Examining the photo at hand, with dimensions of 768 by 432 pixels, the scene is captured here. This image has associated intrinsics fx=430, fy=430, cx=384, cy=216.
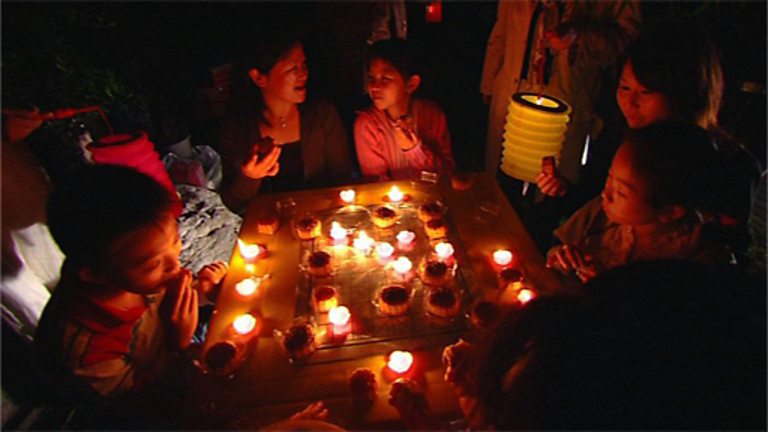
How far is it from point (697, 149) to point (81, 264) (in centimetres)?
302

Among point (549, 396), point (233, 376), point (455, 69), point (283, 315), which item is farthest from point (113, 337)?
point (455, 69)

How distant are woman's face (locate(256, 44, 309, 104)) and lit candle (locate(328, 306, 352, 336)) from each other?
6.42ft

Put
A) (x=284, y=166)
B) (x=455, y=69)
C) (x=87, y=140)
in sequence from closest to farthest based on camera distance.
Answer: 1. (x=87, y=140)
2. (x=284, y=166)
3. (x=455, y=69)

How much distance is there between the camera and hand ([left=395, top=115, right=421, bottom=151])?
364 cm

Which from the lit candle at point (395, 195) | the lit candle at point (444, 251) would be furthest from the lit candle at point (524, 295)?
the lit candle at point (395, 195)

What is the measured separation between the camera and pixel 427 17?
29.5ft

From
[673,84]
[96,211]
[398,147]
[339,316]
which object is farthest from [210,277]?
[673,84]

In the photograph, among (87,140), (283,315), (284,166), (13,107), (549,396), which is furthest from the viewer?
(284,166)

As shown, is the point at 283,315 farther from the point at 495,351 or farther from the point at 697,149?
the point at 697,149

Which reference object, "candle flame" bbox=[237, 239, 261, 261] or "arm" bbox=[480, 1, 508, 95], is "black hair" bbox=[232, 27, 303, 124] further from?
"arm" bbox=[480, 1, 508, 95]

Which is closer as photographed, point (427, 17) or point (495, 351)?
point (495, 351)

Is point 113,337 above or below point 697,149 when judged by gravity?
below

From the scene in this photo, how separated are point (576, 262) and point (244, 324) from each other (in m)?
1.85

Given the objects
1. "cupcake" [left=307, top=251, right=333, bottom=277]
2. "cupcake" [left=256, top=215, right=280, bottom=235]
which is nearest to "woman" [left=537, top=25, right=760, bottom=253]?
"cupcake" [left=307, top=251, right=333, bottom=277]
